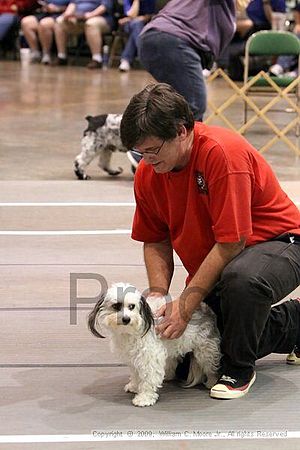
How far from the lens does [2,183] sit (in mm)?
5441

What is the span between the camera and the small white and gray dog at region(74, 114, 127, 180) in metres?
5.65

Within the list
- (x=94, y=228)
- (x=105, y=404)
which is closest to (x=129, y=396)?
(x=105, y=404)

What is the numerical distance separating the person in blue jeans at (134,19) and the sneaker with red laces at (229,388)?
421 inches

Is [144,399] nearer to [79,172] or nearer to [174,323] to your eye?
[174,323]

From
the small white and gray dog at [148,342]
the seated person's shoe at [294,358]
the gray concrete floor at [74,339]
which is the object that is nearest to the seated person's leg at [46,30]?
the gray concrete floor at [74,339]

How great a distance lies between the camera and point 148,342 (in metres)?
2.49

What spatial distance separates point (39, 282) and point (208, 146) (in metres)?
1.33

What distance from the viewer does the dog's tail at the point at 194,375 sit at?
8.73 feet

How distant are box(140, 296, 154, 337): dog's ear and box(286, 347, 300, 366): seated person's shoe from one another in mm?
606

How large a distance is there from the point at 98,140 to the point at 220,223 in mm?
3289

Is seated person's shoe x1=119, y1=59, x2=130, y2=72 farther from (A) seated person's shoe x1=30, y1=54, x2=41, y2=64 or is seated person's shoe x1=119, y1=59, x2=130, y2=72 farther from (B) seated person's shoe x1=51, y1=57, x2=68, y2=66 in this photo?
(A) seated person's shoe x1=30, y1=54, x2=41, y2=64

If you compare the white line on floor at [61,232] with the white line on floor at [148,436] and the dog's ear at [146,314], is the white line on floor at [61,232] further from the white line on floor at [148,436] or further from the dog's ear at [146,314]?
the white line on floor at [148,436]

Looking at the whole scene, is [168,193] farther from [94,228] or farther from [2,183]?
[2,183]

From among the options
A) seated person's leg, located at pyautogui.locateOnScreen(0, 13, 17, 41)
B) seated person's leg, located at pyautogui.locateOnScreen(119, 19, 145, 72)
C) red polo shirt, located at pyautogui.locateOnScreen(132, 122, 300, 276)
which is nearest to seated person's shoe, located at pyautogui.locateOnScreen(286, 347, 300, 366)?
red polo shirt, located at pyautogui.locateOnScreen(132, 122, 300, 276)
